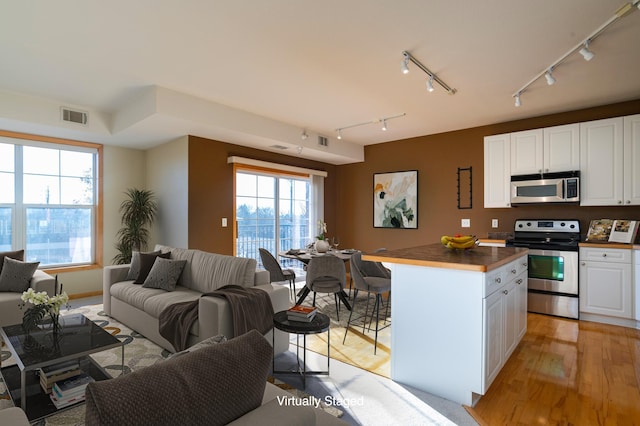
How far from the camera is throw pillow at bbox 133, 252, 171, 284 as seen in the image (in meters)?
3.81

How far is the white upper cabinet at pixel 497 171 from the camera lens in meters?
4.84

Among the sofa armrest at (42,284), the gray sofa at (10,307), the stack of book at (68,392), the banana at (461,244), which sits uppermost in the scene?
the banana at (461,244)

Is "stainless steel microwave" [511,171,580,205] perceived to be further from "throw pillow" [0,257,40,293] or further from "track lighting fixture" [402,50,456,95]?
"throw pillow" [0,257,40,293]

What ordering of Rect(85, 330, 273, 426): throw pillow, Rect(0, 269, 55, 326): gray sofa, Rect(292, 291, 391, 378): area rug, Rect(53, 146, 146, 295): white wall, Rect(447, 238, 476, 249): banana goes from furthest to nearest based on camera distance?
Rect(53, 146, 146, 295): white wall < Rect(0, 269, 55, 326): gray sofa < Rect(447, 238, 476, 249): banana < Rect(292, 291, 391, 378): area rug < Rect(85, 330, 273, 426): throw pillow

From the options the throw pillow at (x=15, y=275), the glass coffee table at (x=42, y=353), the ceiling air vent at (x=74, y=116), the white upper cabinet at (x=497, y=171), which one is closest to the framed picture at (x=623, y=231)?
→ the white upper cabinet at (x=497, y=171)

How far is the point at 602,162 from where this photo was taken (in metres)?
4.15

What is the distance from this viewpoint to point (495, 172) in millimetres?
4949

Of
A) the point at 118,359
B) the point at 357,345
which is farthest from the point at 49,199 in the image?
the point at 357,345

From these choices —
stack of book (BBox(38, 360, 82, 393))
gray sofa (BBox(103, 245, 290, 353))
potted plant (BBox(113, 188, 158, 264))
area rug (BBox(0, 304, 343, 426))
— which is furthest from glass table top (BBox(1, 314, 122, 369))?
potted plant (BBox(113, 188, 158, 264))

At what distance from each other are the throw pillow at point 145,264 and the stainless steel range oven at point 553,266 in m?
4.51

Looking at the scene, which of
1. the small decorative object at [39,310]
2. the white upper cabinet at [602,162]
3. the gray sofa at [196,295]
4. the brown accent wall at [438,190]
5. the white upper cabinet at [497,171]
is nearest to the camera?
the small decorative object at [39,310]

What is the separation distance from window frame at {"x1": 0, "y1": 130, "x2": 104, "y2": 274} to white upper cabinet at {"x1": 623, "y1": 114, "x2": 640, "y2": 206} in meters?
7.16

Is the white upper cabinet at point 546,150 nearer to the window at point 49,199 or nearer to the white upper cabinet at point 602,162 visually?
the white upper cabinet at point 602,162

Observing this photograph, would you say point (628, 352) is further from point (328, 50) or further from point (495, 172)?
point (328, 50)
